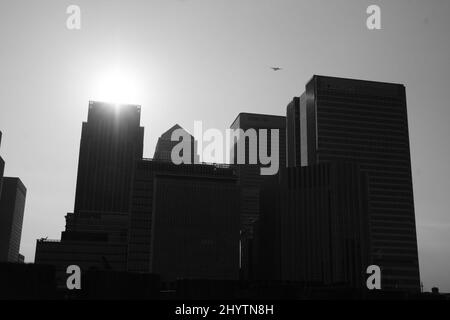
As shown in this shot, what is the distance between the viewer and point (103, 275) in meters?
149
